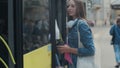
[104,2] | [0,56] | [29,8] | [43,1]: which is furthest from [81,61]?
[104,2]

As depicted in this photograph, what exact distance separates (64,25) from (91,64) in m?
0.67

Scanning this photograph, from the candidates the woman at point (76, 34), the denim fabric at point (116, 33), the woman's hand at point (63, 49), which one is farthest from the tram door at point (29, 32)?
the denim fabric at point (116, 33)

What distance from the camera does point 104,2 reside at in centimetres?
6744

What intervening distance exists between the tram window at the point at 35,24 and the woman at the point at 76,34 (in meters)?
0.64

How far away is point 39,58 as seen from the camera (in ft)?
11.9

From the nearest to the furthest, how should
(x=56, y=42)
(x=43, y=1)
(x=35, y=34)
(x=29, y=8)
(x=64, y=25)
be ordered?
(x=29, y=8)
(x=35, y=34)
(x=43, y=1)
(x=56, y=42)
(x=64, y=25)

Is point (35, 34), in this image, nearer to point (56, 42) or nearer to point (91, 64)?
point (56, 42)

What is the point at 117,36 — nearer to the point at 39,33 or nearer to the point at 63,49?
the point at 63,49

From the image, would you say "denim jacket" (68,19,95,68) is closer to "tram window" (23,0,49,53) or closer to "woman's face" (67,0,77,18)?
"woman's face" (67,0,77,18)

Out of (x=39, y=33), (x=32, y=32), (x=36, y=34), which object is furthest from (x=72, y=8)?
(x=32, y=32)

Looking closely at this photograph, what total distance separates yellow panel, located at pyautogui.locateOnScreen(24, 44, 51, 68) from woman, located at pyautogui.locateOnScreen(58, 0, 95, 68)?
59 centimetres

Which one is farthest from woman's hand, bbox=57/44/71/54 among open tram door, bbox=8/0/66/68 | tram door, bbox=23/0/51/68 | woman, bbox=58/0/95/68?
tram door, bbox=23/0/51/68

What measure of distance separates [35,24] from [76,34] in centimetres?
122

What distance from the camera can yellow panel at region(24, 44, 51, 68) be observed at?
3.27m
